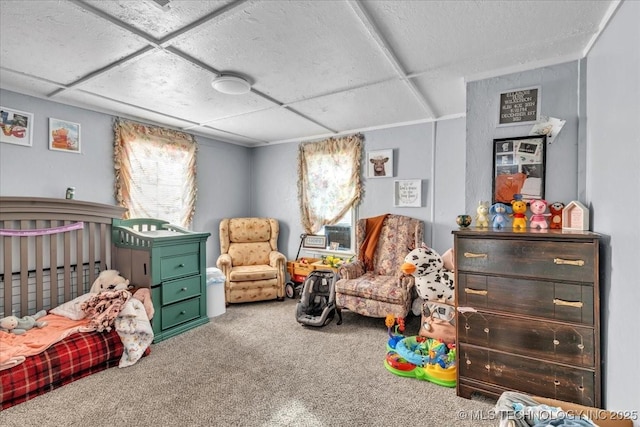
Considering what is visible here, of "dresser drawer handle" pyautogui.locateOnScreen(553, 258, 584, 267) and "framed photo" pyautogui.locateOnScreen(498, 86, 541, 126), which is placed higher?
"framed photo" pyautogui.locateOnScreen(498, 86, 541, 126)

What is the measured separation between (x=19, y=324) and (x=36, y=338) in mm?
289

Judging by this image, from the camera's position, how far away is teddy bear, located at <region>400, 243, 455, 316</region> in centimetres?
255

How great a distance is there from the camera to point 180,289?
3.05 metres

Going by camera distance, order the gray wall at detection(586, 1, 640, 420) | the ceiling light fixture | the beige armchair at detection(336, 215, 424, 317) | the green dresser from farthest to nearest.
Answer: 1. the beige armchair at detection(336, 215, 424, 317)
2. the green dresser
3. the ceiling light fixture
4. the gray wall at detection(586, 1, 640, 420)

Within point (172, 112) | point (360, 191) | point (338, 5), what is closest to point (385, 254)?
point (360, 191)

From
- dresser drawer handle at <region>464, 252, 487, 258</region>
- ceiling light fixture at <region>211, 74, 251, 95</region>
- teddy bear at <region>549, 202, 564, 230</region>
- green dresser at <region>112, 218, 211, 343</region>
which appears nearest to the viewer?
dresser drawer handle at <region>464, 252, 487, 258</region>

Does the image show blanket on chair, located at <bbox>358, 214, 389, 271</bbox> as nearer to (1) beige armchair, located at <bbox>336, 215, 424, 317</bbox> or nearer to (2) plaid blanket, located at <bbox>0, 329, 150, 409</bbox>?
(1) beige armchair, located at <bbox>336, 215, 424, 317</bbox>

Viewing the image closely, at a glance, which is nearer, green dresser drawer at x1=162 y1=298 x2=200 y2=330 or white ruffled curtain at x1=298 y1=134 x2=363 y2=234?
green dresser drawer at x1=162 y1=298 x2=200 y2=330

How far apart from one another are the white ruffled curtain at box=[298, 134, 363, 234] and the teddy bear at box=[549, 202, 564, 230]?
2237 mm

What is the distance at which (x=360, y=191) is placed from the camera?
4016mm

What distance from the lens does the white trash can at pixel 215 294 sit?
345 centimetres

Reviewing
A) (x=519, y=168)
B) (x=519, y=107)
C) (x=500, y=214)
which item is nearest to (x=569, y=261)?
(x=500, y=214)

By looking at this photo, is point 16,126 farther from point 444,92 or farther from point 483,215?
point 483,215

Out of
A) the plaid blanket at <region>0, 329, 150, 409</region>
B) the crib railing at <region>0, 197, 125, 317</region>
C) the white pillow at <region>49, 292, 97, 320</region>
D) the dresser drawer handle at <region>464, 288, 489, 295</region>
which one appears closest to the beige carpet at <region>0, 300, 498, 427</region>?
the plaid blanket at <region>0, 329, 150, 409</region>
